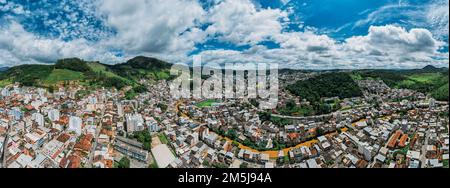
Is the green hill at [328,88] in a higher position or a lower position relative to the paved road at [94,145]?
higher

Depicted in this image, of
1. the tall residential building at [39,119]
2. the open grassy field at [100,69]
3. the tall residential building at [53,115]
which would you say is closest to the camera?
the tall residential building at [39,119]

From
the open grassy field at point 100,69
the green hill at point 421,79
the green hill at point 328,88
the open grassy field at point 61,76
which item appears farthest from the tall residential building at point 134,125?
the open grassy field at point 61,76

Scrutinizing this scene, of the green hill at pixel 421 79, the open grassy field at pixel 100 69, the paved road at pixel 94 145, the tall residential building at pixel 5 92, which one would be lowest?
the paved road at pixel 94 145

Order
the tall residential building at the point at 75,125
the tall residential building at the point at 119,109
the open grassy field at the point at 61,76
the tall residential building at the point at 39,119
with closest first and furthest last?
the tall residential building at the point at 75,125 → the tall residential building at the point at 39,119 → the tall residential building at the point at 119,109 → the open grassy field at the point at 61,76

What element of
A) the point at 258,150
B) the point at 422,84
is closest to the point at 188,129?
the point at 258,150

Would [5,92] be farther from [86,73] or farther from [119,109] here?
[119,109]

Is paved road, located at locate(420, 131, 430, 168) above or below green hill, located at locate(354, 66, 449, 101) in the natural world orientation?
below

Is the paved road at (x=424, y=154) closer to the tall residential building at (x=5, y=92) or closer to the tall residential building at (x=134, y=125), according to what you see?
the tall residential building at (x=134, y=125)

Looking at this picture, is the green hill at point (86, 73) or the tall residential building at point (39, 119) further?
the green hill at point (86, 73)

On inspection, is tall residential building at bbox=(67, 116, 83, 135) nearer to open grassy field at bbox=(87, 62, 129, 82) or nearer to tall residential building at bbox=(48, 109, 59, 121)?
tall residential building at bbox=(48, 109, 59, 121)

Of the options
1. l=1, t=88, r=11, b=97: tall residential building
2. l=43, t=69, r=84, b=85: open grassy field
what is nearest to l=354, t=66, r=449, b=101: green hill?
l=1, t=88, r=11, b=97: tall residential building
